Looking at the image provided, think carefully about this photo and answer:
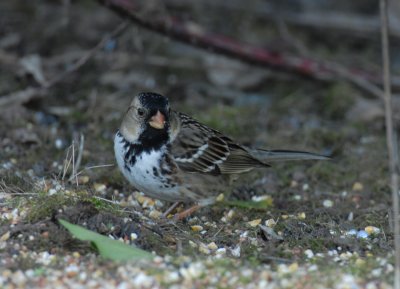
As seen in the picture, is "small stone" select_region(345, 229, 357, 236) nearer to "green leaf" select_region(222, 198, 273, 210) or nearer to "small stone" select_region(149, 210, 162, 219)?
"green leaf" select_region(222, 198, 273, 210)

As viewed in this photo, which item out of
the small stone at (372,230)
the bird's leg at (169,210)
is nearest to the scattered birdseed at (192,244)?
the bird's leg at (169,210)

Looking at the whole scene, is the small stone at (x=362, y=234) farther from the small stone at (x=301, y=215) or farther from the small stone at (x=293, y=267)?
the small stone at (x=293, y=267)

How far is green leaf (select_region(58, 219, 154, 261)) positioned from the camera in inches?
153

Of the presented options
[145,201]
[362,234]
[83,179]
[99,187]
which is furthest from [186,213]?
[362,234]

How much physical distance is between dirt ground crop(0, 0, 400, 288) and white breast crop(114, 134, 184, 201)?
17 centimetres

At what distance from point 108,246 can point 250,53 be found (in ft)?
11.4

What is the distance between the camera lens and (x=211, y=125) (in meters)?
6.67

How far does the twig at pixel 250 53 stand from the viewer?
22.7ft

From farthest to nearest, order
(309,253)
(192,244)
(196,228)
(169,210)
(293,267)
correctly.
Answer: (169,210)
(196,228)
(192,244)
(309,253)
(293,267)

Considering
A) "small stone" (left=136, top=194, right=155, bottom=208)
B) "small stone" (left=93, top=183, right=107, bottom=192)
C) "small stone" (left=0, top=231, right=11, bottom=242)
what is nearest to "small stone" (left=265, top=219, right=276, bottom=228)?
"small stone" (left=136, top=194, right=155, bottom=208)

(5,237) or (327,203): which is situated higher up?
(5,237)

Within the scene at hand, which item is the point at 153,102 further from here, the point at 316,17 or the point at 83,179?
the point at 316,17

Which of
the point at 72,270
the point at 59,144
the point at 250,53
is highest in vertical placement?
the point at 250,53

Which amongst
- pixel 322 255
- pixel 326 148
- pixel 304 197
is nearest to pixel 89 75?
pixel 326 148
